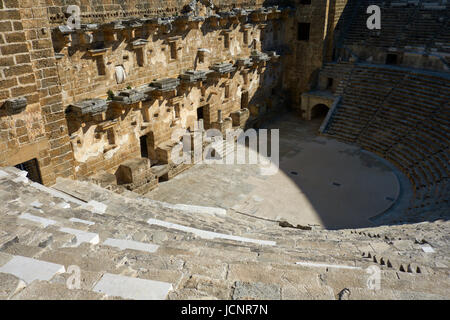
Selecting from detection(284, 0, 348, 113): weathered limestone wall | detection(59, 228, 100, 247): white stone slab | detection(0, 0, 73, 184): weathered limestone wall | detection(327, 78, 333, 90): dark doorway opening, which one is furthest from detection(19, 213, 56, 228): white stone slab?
detection(327, 78, 333, 90): dark doorway opening

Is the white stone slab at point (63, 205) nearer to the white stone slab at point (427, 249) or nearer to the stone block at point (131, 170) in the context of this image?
the stone block at point (131, 170)

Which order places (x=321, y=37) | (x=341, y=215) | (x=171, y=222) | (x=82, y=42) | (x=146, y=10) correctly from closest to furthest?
(x=171, y=222) < (x=82, y=42) < (x=341, y=215) < (x=146, y=10) < (x=321, y=37)

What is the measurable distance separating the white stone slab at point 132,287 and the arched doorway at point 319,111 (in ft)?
60.3

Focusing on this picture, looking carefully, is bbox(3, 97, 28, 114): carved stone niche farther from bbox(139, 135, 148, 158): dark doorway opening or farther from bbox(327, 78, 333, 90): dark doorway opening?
bbox(327, 78, 333, 90): dark doorway opening

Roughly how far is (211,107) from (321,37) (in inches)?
308

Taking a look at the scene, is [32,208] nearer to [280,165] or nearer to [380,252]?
[380,252]

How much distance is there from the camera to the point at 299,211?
1187 centimetres

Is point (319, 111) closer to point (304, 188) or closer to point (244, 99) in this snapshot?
point (244, 99)

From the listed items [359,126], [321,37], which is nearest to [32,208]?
[359,126]

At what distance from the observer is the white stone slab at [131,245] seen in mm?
4676

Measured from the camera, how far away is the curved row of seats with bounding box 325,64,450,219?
42.3ft

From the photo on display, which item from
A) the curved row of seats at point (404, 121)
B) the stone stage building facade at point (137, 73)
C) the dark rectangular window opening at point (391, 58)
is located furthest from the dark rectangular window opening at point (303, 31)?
the dark rectangular window opening at point (391, 58)

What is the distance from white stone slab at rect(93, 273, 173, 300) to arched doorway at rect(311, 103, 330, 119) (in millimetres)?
18371

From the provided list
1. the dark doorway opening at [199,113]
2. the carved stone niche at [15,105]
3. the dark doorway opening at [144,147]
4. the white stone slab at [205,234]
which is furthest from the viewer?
the dark doorway opening at [199,113]
